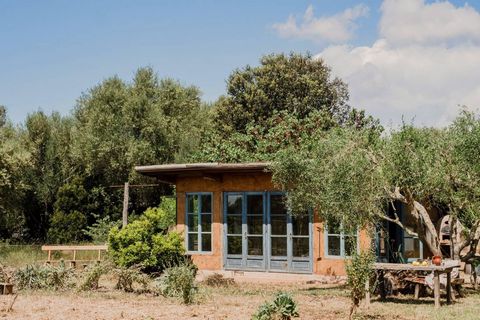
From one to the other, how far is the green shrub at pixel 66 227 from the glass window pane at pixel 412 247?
16775mm

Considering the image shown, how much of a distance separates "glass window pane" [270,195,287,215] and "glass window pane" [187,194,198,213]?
2.52 metres

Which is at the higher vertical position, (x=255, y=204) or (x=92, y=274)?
(x=255, y=204)

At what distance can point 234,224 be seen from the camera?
1762cm

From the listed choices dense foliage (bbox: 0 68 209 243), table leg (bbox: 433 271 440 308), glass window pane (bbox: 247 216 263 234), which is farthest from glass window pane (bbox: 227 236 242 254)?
dense foliage (bbox: 0 68 209 243)

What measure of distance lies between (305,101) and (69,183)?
1401 centimetres

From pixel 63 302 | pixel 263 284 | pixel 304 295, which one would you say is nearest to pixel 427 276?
pixel 304 295

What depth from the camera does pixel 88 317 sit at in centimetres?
961

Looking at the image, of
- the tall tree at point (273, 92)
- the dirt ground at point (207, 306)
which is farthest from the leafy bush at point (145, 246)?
the tall tree at point (273, 92)

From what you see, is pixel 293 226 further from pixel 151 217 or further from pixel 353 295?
pixel 353 295

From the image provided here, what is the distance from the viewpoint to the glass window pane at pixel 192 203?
59.7ft

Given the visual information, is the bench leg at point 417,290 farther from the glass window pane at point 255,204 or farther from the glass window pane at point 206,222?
the glass window pane at point 206,222

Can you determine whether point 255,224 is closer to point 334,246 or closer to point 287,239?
point 287,239

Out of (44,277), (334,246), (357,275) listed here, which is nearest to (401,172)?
(357,275)

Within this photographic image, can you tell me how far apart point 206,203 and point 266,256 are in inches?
99.3
